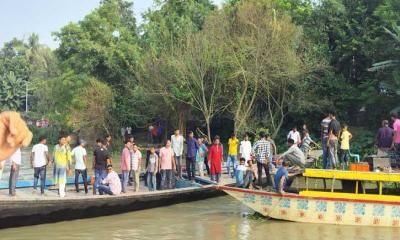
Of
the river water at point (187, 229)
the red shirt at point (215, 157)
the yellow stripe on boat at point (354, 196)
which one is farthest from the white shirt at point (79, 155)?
the yellow stripe on boat at point (354, 196)

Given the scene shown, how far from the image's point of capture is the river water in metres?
11.9

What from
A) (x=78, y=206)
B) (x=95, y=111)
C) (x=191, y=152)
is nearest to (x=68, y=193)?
(x=78, y=206)

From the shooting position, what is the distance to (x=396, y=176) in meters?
12.4

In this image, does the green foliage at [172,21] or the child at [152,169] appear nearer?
the child at [152,169]

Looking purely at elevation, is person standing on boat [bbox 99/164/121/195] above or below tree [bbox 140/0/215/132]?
below

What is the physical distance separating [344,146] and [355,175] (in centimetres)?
455

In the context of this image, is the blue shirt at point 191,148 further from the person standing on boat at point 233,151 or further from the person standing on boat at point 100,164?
the person standing on boat at point 100,164

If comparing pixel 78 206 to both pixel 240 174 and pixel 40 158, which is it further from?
pixel 240 174

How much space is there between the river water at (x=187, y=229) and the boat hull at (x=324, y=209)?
16 cm

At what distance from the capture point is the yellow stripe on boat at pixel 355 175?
40.8ft

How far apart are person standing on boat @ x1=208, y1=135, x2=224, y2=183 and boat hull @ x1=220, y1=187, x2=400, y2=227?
3.33 meters

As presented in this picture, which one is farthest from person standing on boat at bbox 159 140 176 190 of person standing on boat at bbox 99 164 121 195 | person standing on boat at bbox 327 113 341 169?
person standing on boat at bbox 327 113 341 169

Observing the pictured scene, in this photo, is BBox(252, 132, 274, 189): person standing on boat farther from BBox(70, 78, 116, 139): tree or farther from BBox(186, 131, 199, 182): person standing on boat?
BBox(70, 78, 116, 139): tree

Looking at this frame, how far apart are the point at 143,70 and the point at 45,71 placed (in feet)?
135
